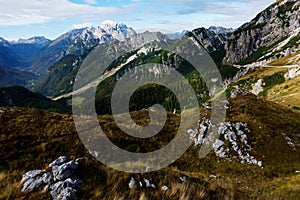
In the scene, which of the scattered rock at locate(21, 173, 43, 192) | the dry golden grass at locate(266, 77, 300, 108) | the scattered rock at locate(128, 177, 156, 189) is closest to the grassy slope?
the scattered rock at locate(128, 177, 156, 189)

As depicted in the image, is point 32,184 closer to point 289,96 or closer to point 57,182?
point 57,182

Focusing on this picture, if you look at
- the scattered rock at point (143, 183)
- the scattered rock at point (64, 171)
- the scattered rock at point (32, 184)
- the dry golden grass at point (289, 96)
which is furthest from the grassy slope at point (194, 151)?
the dry golden grass at point (289, 96)

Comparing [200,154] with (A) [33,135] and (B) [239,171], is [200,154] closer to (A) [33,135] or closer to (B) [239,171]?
(B) [239,171]

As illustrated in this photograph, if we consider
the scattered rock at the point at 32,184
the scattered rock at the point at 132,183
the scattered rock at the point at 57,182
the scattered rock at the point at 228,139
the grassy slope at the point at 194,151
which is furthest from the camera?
the scattered rock at the point at 228,139

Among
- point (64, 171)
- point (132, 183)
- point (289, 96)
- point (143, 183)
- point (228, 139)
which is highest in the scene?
point (64, 171)

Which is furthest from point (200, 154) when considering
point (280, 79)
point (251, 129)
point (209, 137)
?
point (280, 79)

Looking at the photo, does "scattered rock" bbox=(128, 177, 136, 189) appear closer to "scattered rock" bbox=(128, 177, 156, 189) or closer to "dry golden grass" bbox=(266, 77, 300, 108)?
"scattered rock" bbox=(128, 177, 156, 189)

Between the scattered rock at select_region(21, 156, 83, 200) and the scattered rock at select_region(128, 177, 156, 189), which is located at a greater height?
the scattered rock at select_region(21, 156, 83, 200)

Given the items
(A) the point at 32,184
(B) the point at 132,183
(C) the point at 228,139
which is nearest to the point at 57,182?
(A) the point at 32,184

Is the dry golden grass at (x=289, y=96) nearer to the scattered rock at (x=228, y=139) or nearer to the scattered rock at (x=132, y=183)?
the scattered rock at (x=228, y=139)
